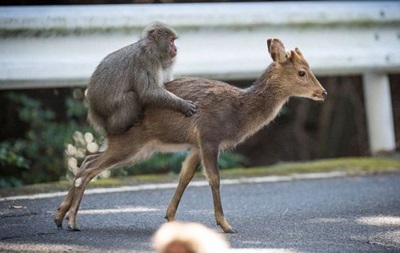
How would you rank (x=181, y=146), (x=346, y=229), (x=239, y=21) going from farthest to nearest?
(x=239, y=21) < (x=181, y=146) < (x=346, y=229)

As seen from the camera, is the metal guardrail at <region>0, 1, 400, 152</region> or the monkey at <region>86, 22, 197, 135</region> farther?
the metal guardrail at <region>0, 1, 400, 152</region>

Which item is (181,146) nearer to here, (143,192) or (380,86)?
(143,192)

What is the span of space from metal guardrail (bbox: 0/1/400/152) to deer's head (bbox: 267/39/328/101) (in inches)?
69.8

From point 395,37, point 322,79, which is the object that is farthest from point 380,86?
point 322,79

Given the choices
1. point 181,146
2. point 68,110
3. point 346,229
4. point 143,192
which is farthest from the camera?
point 68,110

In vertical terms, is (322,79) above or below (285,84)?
below

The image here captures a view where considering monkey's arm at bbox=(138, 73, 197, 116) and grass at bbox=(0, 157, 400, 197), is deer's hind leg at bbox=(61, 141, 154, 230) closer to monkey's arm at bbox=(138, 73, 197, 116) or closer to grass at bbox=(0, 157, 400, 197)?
monkey's arm at bbox=(138, 73, 197, 116)

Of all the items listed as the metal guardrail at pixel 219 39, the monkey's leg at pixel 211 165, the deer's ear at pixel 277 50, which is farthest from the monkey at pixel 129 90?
the metal guardrail at pixel 219 39

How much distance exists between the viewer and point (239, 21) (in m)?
9.70

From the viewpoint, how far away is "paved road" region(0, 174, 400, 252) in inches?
232

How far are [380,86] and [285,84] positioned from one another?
288 cm

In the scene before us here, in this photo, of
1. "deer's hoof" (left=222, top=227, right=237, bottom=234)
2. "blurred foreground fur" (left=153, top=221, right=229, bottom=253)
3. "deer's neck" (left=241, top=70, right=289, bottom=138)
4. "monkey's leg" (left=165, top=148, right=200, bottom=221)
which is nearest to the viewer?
"blurred foreground fur" (left=153, top=221, right=229, bottom=253)

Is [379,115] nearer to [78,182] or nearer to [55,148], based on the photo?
[55,148]

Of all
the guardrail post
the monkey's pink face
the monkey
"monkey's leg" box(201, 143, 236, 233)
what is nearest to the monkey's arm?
the monkey
